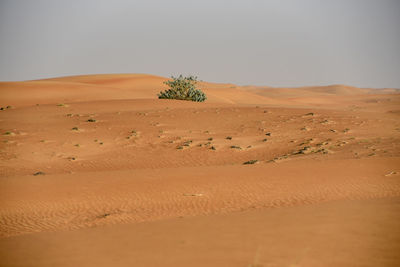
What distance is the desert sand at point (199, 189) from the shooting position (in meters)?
5.77

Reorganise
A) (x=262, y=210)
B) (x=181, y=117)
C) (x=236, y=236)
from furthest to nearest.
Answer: (x=181, y=117)
(x=262, y=210)
(x=236, y=236)

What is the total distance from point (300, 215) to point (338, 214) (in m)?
0.63

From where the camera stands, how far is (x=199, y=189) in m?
10.5

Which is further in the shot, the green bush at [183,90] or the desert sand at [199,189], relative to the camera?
the green bush at [183,90]

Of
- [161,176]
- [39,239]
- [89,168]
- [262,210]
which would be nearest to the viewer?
[39,239]

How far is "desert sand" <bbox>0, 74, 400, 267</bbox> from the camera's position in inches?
227

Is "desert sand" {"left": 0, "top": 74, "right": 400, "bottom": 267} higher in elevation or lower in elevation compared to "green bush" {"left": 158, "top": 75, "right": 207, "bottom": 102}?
lower

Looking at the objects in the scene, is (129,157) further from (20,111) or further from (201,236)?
(20,111)

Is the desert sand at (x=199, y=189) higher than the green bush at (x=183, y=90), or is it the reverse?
the green bush at (x=183, y=90)

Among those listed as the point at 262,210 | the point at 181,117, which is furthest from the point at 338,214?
the point at 181,117

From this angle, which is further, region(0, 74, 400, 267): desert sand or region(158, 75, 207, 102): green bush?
region(158, 75, 207, 102): green bush

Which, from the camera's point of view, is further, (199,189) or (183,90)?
(183,90)

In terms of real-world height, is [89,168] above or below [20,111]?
below

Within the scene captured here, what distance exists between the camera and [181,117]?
23.2 m
